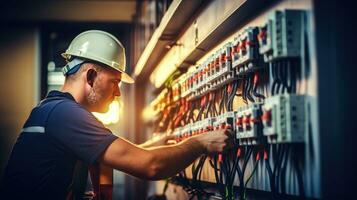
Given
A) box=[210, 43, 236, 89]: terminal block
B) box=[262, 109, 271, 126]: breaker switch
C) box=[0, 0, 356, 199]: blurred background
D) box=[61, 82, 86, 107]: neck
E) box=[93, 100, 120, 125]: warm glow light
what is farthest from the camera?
box=[93, 100, 120, 125]: warm glow light

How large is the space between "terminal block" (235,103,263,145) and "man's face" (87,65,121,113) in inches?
32.8

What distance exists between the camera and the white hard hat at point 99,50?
262 centimetres

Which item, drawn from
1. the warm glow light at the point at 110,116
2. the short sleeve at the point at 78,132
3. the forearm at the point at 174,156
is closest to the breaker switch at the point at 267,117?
the forearm at the point at 174,156

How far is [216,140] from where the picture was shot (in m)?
2.13

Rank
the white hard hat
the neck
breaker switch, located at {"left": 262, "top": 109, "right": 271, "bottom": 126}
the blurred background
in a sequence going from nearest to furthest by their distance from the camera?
the blurred background, breaker switch, located at {"left": 262, "top": 109, "right": 271, "bottom": 126}, the neck, the white hard hat

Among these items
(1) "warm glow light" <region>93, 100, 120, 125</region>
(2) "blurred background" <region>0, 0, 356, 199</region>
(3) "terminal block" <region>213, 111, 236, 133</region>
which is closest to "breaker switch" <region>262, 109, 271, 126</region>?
(2) "blurred background" <region>0, 0, 356, 199</region>

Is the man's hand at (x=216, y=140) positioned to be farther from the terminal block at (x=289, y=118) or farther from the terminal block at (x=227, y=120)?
the terminal block at (x=289, y=118)

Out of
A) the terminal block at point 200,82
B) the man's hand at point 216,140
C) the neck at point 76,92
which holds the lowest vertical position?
the man's hand at point 216,140

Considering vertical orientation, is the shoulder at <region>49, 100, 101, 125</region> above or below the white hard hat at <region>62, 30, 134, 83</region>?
below

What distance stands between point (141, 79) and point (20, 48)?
2.23m

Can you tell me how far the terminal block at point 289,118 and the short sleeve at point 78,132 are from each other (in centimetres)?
78

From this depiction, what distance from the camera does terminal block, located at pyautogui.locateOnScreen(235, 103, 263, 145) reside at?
5.79ft

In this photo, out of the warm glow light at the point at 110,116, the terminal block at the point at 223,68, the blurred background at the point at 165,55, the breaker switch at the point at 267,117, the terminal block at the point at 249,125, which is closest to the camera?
the blurred background at the point at 165,55

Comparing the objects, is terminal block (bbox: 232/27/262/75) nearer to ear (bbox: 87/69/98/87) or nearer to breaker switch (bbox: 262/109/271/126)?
breaker switch (bbox: 262/109/271/126)
